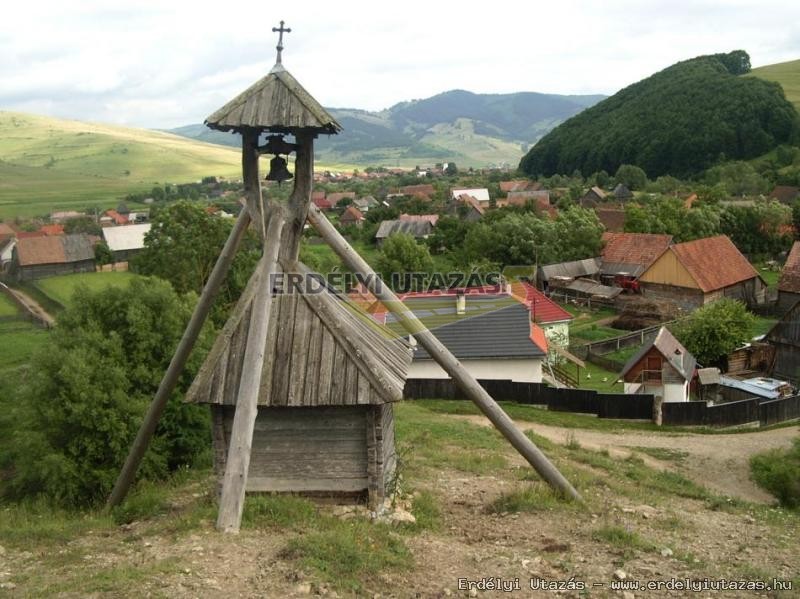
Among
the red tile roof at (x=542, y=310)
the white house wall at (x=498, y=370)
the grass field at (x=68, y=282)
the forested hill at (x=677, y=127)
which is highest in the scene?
the forested hill at (x=677, y=127)

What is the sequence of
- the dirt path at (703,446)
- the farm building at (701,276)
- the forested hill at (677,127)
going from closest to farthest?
the dirt path at (703,446) → the farm building at (701,276) → the forested hill at (677,127)

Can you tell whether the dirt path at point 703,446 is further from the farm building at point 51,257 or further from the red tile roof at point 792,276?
the farm building at point 51,257

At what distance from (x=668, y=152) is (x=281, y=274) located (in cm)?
12076

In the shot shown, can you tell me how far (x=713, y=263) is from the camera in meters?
48.7

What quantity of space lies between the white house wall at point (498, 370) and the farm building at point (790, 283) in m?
26.4

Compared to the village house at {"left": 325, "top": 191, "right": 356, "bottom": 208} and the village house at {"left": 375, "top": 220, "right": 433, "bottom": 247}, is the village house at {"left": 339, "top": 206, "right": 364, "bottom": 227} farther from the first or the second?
the village house at {"left": 325, "top": 191, "right": 356, "bottom": 208}

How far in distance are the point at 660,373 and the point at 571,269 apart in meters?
27.0

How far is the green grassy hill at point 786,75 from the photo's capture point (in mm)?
134500

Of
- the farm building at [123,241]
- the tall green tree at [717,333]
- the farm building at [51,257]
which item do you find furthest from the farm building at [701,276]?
the farm building at [51,257]

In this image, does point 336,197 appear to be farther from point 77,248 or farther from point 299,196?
point 299,196

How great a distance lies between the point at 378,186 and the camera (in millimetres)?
147625

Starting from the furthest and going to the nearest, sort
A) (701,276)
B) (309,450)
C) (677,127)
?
(677,127) < (701,276) < (309,450)

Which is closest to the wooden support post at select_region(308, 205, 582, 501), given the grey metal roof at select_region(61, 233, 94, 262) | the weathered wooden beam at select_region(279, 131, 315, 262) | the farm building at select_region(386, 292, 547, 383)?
the weathered wooden beam at select_region(279, 131, 315, 262)

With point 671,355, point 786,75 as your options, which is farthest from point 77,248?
point 786,75
